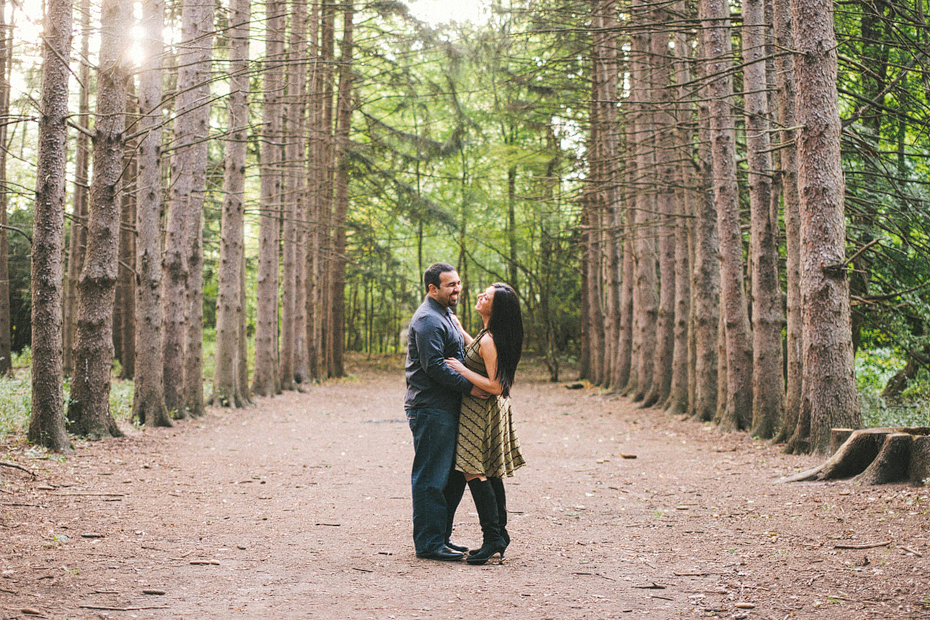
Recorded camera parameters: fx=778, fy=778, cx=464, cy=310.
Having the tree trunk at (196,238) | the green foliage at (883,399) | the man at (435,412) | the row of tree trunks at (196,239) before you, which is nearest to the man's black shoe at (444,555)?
the man at (435,412)

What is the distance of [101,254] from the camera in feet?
32.7

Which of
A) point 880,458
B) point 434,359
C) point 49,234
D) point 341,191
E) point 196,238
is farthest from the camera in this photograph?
point 341,191

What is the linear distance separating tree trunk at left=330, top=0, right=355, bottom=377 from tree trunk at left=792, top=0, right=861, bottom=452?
591 inches

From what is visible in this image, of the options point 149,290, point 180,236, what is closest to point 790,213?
point 149,290

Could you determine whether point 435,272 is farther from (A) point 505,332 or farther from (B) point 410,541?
(B) point 410,541

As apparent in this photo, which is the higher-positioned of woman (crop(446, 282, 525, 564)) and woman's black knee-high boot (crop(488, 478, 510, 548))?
woman (crop(446, 282, 525, 564))

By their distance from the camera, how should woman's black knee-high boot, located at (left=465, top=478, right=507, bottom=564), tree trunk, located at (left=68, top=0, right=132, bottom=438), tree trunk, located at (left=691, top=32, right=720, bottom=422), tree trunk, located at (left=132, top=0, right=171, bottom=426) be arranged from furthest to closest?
tree trunk, located at (left=691, top=32, right=720, bottom=422) → tree trunk, located at (left=132, top=0, right=171, bottom=426) → tree trunk, located at (left=68, top=0, right=132, bottom=438) → woman's black knee-high boot, located at (left=465, top=478, right=507, bottom=564)

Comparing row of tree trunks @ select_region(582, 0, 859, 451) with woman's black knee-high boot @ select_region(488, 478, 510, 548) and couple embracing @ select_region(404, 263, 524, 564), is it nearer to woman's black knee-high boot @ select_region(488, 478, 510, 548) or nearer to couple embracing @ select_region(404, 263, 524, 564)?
couple embracing @ select_region(404, 263, 524, 564)

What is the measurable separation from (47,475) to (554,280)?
2614 cm

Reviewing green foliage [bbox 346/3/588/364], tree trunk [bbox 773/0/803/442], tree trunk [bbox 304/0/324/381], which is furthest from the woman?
tree trunk [bbox 304/0/324/381]

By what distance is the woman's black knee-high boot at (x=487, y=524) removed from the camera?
5109mm

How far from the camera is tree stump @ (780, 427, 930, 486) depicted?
674 centimetres

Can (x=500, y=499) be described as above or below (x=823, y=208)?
below

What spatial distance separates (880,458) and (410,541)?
435 centimetres
